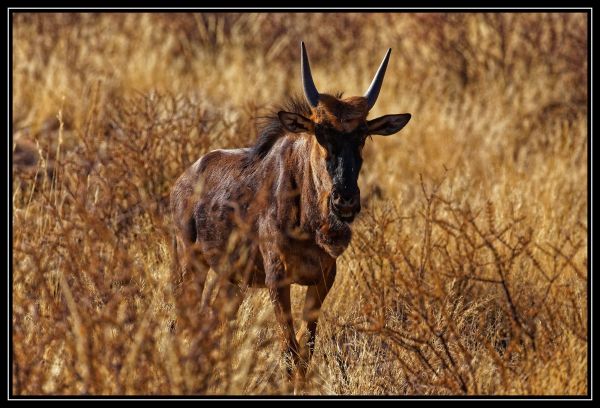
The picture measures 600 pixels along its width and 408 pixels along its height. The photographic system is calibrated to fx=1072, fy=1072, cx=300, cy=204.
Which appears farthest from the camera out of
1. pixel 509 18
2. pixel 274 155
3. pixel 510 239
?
pixel 509 18

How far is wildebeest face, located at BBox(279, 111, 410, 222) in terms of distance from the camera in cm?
664

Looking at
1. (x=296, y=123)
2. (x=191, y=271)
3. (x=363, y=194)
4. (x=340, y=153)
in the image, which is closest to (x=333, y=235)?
(x=340, y=153)

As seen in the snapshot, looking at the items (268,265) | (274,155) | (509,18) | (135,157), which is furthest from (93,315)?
(509,18)

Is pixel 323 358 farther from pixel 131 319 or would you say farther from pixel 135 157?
pixel 135 157

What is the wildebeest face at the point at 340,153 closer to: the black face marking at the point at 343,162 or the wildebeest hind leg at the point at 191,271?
the black face marking at the point at 343,162

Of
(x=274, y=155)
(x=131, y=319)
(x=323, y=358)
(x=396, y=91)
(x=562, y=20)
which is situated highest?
(x=562, y=20)

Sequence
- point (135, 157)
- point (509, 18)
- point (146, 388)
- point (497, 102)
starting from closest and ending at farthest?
1. point (146, 388)
2. point (135, 157)
3. point (497, 102)
4. point (509, 18)

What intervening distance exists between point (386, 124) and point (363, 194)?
174 inches

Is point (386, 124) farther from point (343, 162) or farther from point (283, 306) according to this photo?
point (283, 306)

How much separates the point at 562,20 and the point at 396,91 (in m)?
2.73

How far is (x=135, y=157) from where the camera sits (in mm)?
9883

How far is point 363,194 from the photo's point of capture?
11.7 meters

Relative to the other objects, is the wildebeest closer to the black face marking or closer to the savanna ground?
the black face marking

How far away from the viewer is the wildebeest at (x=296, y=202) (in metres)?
6.77
